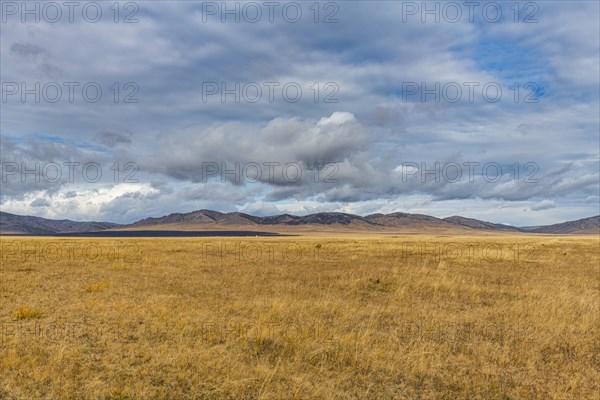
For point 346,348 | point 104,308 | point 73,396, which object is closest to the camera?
point 73,396

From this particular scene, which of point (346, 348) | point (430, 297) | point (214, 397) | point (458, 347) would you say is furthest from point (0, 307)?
point (430, 297)

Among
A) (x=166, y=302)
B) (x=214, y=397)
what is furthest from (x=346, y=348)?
(x=166, y=302)

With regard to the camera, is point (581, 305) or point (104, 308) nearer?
point (104, 308)

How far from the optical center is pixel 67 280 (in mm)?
19812

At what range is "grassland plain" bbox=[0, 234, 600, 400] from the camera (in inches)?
293

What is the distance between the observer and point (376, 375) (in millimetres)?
8117

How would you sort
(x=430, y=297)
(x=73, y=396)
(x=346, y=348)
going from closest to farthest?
(x=73, y=396)
(x=346, y=348)
(x=430, y=297)

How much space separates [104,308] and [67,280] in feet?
27.4

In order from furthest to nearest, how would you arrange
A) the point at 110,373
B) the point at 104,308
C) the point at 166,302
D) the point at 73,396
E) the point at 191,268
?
the point at 191,268 → the point at 166,302 → the point at 104,308 → the point at 110,373 → the point at 73,396

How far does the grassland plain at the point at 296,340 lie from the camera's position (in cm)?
745

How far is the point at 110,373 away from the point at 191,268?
18.7 meters

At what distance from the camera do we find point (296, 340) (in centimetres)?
1003

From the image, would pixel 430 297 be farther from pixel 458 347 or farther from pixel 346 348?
pixel 346 348

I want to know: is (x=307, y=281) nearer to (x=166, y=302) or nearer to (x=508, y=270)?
(x=166, y=302)
